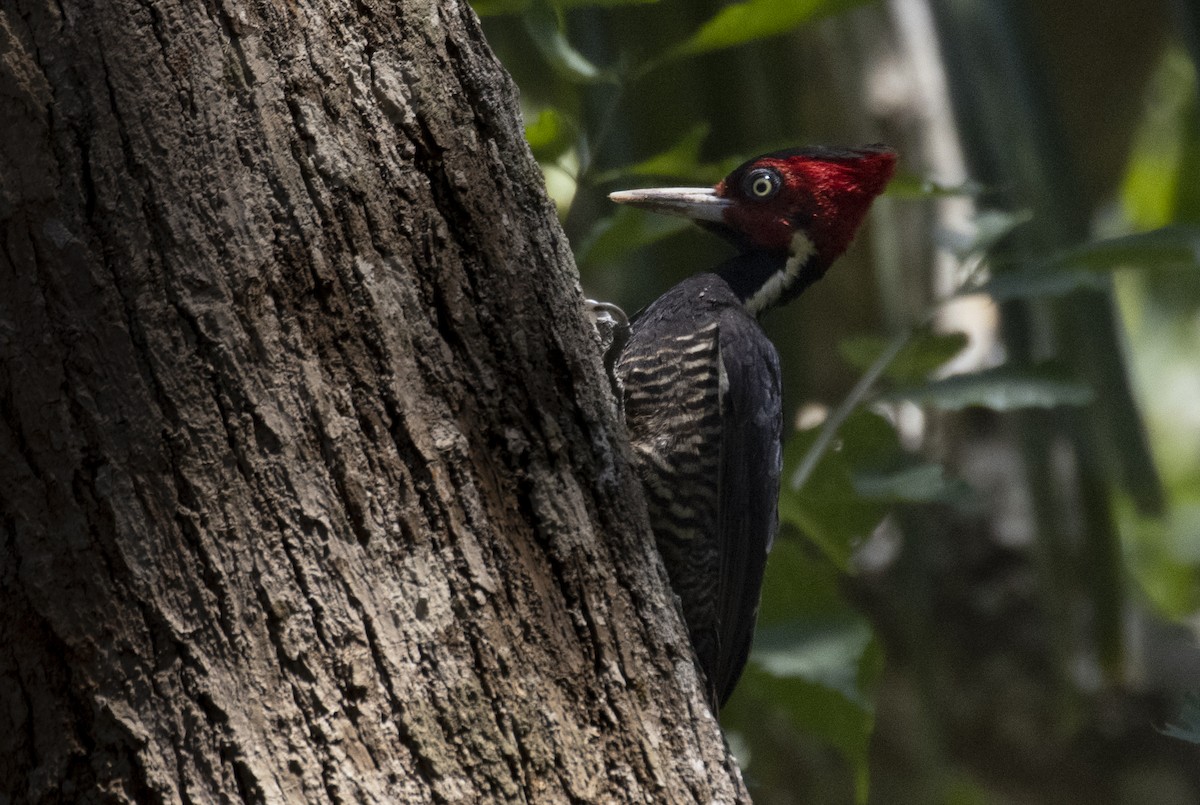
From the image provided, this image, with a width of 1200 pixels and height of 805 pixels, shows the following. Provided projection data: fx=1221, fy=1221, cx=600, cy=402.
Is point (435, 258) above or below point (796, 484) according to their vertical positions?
above

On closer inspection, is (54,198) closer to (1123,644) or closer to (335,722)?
(335,722)

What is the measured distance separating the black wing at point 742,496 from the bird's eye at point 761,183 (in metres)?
0.46

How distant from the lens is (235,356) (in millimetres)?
1354

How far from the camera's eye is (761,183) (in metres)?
2.84

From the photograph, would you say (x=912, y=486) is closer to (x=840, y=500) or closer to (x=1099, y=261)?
(x=840, y=500)

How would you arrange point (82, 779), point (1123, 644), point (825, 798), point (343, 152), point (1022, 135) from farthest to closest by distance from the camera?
1. point (825, 798)
2. point (1123, 644)
3. point (1022, 135)
4. point (343, 152)
5. point (82, 779)

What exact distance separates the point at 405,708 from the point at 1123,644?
2543mm

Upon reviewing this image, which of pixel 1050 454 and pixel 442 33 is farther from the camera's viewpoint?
pixel 1050 454

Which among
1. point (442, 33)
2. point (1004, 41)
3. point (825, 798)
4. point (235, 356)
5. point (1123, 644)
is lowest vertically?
point (825, 798)

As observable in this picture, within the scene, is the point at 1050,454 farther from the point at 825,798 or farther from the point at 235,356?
the point at 235,356

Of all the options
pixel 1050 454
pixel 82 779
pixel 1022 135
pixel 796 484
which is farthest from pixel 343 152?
pixel 1050 454

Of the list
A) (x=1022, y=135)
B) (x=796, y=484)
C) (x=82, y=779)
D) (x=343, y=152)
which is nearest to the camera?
(x=82, y=779)

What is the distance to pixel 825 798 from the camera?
3.85 m

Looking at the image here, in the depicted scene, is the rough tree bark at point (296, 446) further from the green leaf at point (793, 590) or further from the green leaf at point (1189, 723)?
the green leaf at point (793, 590)
